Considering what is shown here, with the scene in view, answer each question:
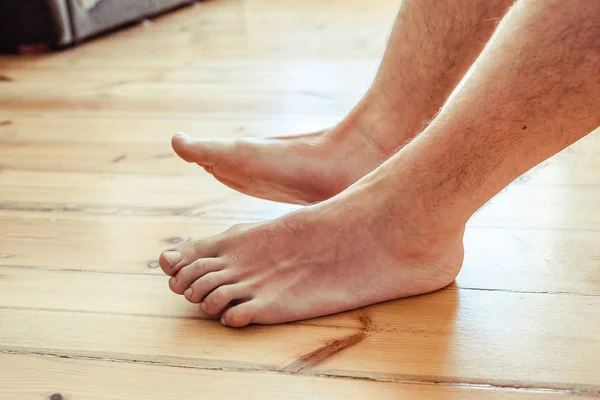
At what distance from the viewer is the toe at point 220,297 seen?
0.86 meters

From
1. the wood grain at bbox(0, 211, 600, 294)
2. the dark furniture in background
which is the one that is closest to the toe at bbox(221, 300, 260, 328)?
the wood grain at bbox(0, 211, 600, 294)

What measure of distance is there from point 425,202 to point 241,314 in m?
0.26

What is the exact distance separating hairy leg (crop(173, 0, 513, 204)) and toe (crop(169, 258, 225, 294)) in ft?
0.69

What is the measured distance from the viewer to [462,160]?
2.53 ft

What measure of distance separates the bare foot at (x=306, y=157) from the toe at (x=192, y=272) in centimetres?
21

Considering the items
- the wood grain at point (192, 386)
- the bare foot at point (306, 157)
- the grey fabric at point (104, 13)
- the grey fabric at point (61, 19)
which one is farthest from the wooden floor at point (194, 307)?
the grey fabric at point (104, 13)

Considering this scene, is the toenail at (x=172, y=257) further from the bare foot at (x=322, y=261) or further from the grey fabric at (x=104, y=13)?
the grey fabric at (x=104, y=13)

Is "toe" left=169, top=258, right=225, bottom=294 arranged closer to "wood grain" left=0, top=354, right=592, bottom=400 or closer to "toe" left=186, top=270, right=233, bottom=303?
"toe" left=186, top=270, right=233, bottom=303

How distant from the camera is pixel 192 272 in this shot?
884mm

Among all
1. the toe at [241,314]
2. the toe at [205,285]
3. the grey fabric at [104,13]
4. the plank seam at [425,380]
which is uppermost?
the grey fabric at [104,13]

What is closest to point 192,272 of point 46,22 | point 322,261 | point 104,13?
point 322,261

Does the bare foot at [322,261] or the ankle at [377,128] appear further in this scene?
the ankle at [377,128]

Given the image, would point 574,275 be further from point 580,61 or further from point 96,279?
point 96,279

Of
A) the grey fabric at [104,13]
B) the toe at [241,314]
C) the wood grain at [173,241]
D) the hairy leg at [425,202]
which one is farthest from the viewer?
the grey fabric at [104,13]
